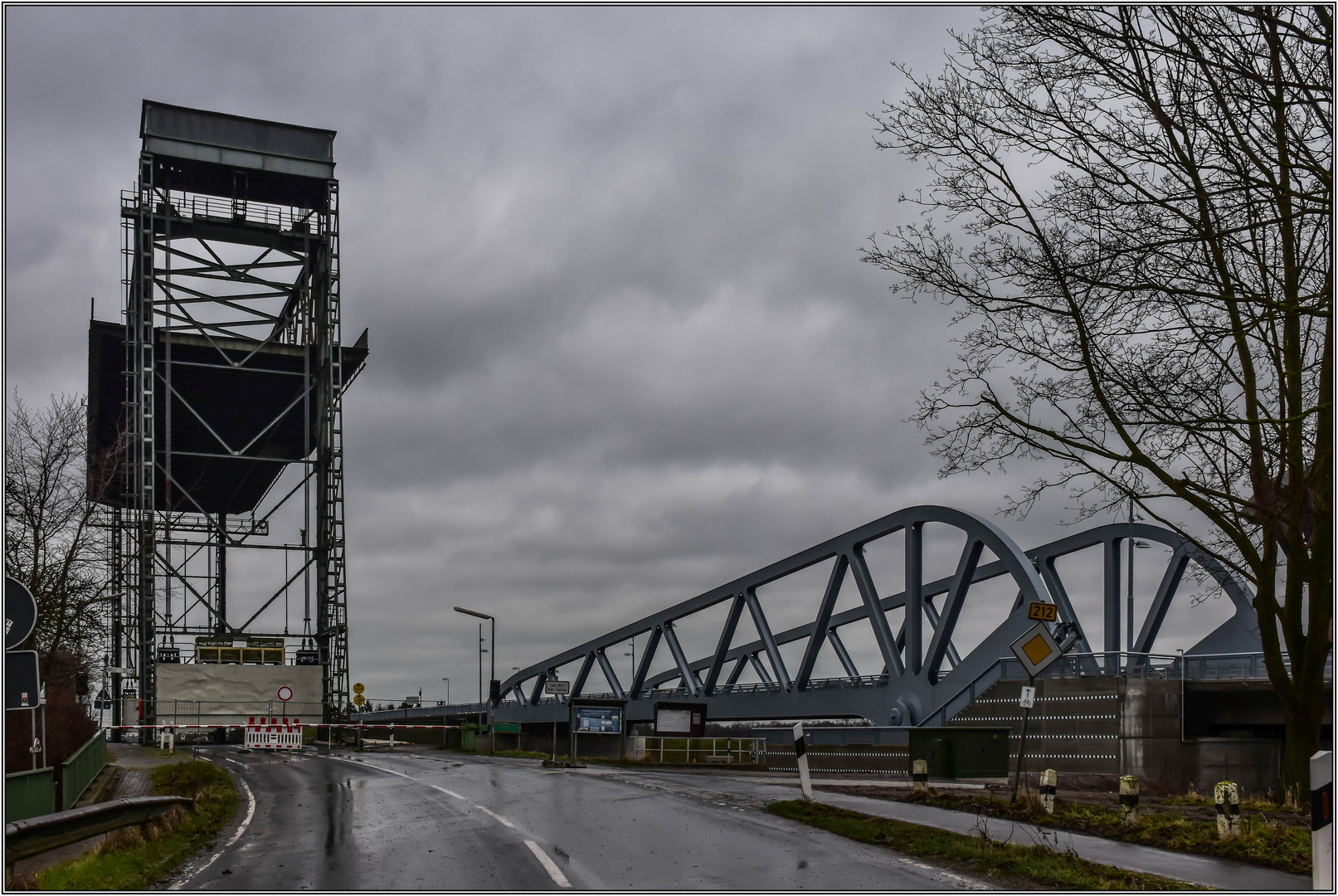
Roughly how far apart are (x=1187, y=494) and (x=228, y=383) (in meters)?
57.6

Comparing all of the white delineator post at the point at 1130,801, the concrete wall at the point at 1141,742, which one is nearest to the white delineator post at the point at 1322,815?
the white delineator post at the point at 1130,801

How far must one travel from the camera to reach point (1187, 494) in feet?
57.7

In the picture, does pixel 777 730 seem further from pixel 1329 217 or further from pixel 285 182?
pixel 1329 217

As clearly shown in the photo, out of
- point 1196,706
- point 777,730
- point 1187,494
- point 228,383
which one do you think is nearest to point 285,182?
point 228,383

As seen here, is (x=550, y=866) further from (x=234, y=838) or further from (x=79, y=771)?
(x=79, y=771)

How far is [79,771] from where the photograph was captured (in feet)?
66.0

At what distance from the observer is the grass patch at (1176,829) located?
12.0 metres

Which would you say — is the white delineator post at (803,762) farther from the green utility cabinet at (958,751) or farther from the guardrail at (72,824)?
the green utility cabinet at (958,751)

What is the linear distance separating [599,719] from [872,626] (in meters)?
11.7

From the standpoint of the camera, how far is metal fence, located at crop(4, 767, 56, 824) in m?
14.4

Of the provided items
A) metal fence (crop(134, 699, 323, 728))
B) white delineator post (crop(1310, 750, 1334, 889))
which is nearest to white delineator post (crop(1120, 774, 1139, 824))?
white delineator post (crop(1310, 750, 1334, 889))

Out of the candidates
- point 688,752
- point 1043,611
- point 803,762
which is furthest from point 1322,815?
point 688,752

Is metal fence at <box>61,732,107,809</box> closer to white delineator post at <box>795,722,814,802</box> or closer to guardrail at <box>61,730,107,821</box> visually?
guardrail at <box>61,730,107,821</box>

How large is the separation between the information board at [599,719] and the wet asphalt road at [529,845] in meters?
20.6
